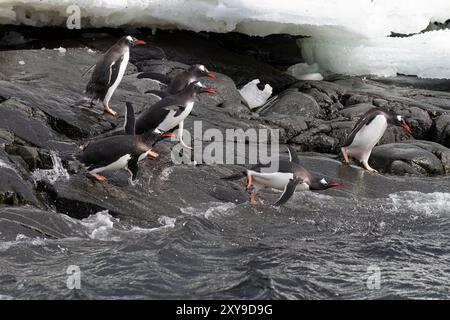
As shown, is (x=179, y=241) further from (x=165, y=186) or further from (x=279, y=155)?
(x=279, y=155)

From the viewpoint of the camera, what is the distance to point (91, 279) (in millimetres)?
5617

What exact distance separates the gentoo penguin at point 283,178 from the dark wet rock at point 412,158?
190cm

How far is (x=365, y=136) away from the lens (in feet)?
30.4

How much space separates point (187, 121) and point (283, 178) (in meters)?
2.15

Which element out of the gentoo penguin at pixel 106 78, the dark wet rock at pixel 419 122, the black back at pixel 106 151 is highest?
the gentoo penguin at pixel 106 78

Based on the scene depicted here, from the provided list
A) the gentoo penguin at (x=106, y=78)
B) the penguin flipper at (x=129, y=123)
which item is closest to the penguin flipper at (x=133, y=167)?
the penguin flipper at (x=129, y=123)

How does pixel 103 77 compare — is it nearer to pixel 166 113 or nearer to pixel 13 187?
pixel 166 113

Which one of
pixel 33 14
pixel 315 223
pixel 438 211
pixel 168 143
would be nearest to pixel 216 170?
pixel 168 143

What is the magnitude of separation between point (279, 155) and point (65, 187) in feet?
9.21

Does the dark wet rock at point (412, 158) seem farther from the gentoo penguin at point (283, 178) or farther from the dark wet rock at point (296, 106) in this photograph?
the gentoo penguin at point (283, 178)

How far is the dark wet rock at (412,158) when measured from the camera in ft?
30.7

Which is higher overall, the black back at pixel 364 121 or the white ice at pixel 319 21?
the white ice at pixel 319 21

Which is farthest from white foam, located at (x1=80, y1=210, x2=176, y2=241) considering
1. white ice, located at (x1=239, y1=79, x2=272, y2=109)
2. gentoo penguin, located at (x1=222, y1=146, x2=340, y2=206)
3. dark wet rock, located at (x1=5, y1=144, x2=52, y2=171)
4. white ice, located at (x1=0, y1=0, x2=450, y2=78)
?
white ice, located at (x1=0, y1=0, x2=450, y2=78)

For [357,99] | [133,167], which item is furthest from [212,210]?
[357,99]
